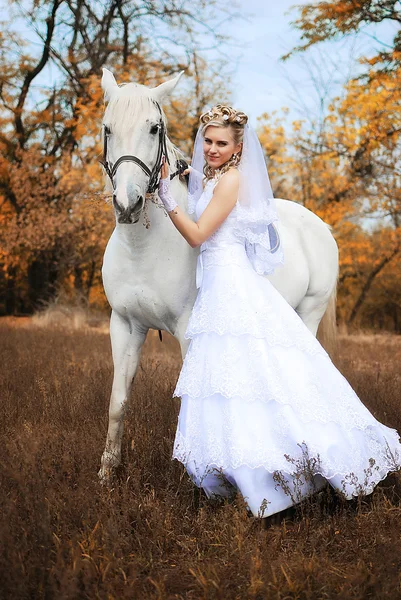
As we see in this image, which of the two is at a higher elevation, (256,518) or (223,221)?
(223,221)

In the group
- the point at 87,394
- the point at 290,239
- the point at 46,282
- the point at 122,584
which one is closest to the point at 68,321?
the point at 46,282

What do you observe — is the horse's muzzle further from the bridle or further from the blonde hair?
the blonde hair

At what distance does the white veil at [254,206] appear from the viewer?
309 centimetres

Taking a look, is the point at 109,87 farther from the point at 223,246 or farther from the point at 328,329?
the point at 328,329

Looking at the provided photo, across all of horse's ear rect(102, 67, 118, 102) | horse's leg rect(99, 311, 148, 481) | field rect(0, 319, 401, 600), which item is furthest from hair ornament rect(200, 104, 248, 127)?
field rect(0, 319, 401, 600)

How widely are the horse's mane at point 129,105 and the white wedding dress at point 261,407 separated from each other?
2.36ft

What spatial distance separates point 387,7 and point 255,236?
317 inches

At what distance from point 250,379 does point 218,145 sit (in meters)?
1.29

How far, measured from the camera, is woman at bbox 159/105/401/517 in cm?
271

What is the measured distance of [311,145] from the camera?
50.8 ft

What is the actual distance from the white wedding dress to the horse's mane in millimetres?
720

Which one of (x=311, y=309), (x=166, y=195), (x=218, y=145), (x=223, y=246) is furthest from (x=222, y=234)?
(x=311, y=309)

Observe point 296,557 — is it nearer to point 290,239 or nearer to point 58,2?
point 290,239

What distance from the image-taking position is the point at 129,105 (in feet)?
9.27
